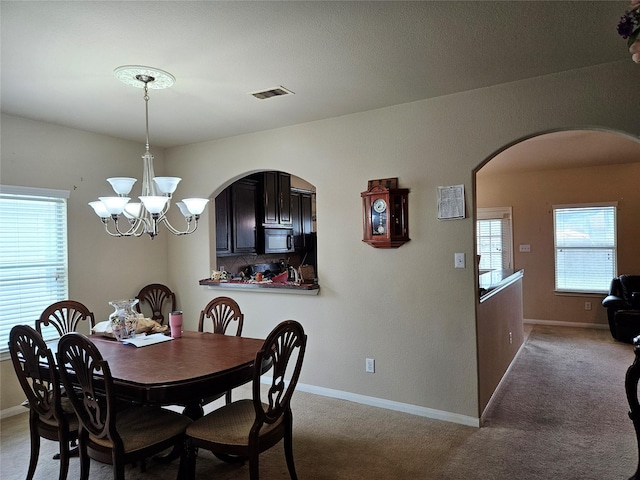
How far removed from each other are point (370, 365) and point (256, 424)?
67.1 inches

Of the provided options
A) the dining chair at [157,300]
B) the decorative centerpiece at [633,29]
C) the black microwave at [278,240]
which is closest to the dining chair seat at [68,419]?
the dining chair at [157,300]

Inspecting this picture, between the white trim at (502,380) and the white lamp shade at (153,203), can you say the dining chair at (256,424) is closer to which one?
the white lamp shade at (153,203)

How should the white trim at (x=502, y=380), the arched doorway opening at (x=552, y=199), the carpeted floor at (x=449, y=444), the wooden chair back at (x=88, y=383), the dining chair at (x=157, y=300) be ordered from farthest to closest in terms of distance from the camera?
1. the arched doorway opening at (x=552, y=199)
2. the dining chair at (x=157, y=300)
3. the white trim at (x=502, y=380)
4. the carpeted floor at (x=449, y=444)
5. the wooden chair back at (x=88, y=383)

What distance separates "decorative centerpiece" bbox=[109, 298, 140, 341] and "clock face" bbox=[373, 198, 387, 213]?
2012mm

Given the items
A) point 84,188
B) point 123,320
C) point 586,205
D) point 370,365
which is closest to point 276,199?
point 84,188

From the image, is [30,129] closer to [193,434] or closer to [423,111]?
[193,434]

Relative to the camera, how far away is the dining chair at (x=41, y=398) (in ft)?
7.20

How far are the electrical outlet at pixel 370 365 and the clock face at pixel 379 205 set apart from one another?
1.30 meters

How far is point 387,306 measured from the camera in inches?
138

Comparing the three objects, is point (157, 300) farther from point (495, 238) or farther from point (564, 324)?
point (564, 324)

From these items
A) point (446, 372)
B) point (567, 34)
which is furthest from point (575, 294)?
point (567, 34)

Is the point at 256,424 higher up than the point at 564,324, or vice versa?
the point at 256,424

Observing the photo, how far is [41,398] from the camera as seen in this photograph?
2.32m

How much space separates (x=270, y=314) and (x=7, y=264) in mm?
2302
